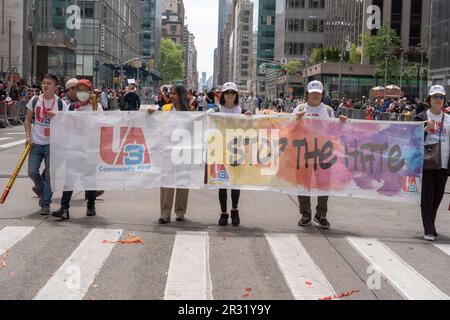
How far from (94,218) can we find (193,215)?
1.49 metres

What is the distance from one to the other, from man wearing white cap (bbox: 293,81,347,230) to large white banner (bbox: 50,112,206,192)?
1.44 m

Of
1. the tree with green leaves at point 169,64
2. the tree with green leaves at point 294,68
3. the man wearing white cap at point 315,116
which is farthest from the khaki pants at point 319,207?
the tree with green leaves at point 169,64

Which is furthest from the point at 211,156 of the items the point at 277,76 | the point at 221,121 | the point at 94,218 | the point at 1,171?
the point at 277,76

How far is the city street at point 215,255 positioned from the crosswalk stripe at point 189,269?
0.01m

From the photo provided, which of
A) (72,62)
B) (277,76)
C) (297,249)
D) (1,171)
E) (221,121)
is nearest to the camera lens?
(297,249)

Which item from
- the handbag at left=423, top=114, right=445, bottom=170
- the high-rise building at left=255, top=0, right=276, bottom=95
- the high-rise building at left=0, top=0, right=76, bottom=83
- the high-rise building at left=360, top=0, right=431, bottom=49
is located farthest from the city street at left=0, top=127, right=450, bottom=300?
the high-rise building at left=255, top=0, right=276, bottom=95

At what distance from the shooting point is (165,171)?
9594 millimetres

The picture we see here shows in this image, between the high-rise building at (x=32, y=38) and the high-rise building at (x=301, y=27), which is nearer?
the high-rise building at (x=32, y=38)

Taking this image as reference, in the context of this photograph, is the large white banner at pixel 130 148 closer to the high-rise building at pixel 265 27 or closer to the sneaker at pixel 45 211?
the sneaker at pixel 45 211

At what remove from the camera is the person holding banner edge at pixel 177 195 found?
9328mm

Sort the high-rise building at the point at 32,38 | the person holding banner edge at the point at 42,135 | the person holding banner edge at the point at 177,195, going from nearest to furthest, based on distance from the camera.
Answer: the person holding banner edge at the point at 177,195 < the person holding banner edge at the point at 42,135 < the high-rise building at the point at 32,38

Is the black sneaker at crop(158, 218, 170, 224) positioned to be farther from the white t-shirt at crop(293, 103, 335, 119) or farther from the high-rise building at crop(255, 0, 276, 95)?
the high-rise building at crop(255, 0, 276, 95)

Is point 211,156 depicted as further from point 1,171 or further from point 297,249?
point 1,171
